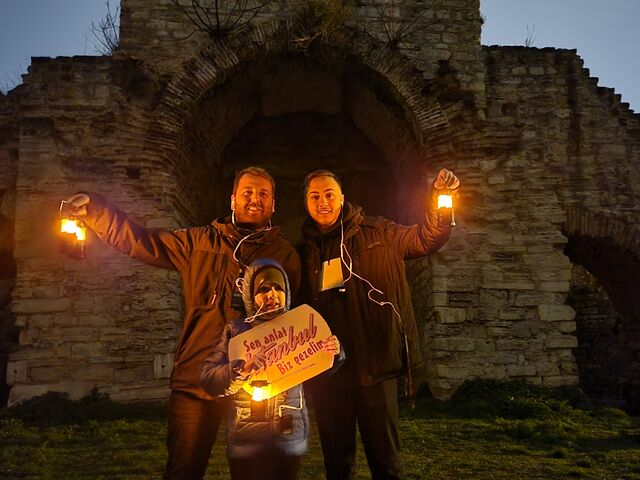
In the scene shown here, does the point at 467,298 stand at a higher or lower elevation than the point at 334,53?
lower

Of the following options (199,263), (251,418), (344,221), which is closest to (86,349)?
(199,263)

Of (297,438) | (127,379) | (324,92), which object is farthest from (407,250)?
(324,92)

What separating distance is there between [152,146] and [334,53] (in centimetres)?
270

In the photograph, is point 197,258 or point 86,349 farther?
point 86,349

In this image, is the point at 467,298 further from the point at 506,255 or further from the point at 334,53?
the point at 334,53

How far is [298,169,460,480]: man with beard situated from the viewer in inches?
99.7

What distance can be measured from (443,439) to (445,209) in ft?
10.3

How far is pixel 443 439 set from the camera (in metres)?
5.01

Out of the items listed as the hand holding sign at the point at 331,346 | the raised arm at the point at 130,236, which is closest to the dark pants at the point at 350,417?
Answer: the hand holding sign at the point at 331,346

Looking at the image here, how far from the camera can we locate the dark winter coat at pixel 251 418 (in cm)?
211

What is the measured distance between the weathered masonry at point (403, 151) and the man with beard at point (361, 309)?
397cm

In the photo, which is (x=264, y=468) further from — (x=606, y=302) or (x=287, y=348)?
(x=606, y=302)

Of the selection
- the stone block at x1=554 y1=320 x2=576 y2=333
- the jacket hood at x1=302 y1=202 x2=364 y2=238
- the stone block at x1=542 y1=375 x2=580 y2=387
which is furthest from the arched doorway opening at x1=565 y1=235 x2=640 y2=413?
the jacket hood at x1=302 y1=202 x2=364 y2=238

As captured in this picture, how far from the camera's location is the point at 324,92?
8.26 meters
